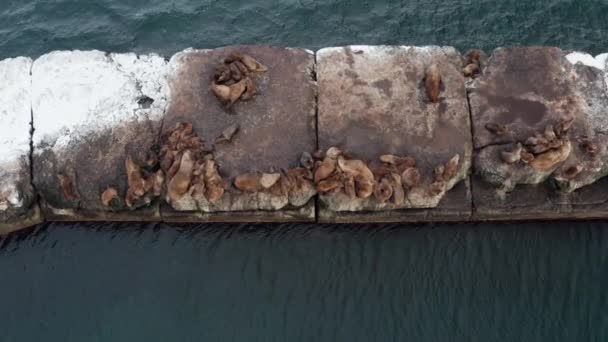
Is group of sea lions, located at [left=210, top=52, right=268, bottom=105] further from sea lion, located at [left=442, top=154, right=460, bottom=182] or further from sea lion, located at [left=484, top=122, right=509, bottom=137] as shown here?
sea lion, located at [left=484, top=122, right=509, bottom=137]

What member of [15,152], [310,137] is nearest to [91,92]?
[15,152]

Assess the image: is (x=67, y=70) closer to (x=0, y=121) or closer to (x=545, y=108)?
(x=0, y=121)

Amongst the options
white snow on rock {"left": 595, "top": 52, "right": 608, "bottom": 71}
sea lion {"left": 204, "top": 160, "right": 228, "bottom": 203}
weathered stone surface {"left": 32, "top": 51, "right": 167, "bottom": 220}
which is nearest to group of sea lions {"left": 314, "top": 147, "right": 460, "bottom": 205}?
sea lion {"left": 204, "top": 160, "right": 228, "bottom": 203}

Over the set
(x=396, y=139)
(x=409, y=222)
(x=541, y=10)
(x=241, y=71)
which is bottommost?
(x=409, y=222)

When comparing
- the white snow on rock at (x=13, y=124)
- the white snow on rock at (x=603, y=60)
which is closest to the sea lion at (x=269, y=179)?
the white snow on rock at (x=13, y=124)

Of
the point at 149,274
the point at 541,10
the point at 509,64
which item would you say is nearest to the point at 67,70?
the point at 149,274

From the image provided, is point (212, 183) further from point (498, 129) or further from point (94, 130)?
point (498, 129)
